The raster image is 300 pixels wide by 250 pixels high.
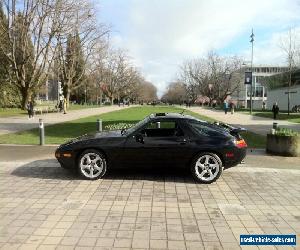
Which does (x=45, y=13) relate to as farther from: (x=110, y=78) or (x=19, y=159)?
(x=110, y=78)

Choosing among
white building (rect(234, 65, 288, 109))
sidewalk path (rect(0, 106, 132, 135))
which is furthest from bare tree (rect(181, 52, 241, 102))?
sidewalk path (rect(0, 106, 132, 135))

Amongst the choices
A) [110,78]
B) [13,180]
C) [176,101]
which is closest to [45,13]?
[13,180]

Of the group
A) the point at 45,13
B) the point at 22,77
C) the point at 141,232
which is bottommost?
the point at 141,232

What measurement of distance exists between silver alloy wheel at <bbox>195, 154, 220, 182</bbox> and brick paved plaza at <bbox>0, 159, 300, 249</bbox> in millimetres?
222

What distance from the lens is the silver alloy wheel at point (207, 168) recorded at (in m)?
8.53

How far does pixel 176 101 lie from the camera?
159500 millimetres

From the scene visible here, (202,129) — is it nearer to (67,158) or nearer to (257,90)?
(67,158)

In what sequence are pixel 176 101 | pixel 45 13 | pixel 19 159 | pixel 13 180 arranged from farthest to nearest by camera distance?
pixel 176 101 < pixel 45 13 < pixel 19 159 < pixel 13 180

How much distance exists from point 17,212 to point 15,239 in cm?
118

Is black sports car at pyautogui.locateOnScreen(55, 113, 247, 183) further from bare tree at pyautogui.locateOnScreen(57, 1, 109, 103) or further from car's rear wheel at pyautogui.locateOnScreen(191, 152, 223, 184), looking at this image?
bare tree at pyautogui.locateOnScreen(57, 1, 109, 103)

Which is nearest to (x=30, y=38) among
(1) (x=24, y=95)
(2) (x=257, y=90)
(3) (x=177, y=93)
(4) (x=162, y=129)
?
(1) (x=24, y=95)

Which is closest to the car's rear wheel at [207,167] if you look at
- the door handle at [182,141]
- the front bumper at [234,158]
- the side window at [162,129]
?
the front bumper at [234,158]

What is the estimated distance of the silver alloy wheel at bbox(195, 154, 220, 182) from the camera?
853 centimetres

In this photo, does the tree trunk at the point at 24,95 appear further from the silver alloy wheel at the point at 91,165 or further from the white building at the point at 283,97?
the silver alloy wheel at the point at 91,165
